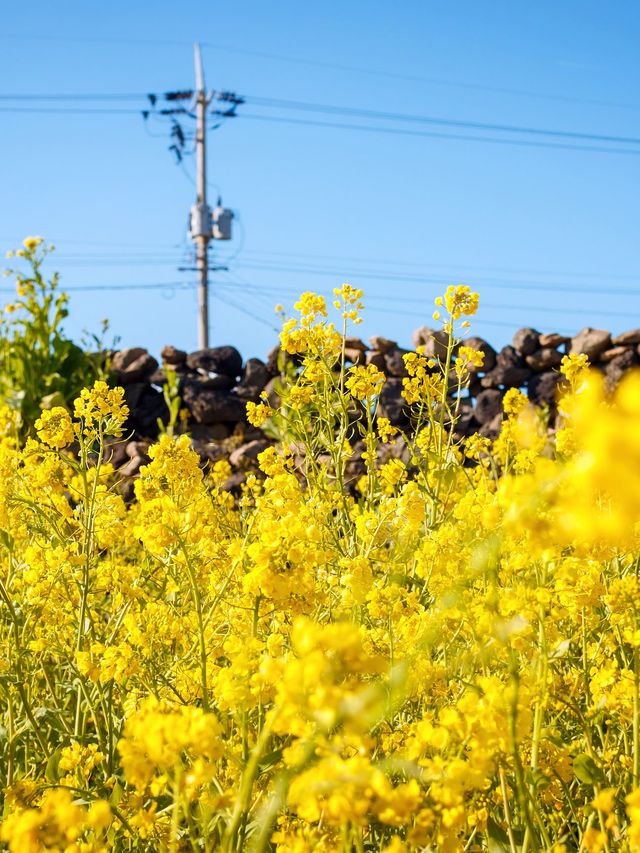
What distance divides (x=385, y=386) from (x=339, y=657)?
6.92 m

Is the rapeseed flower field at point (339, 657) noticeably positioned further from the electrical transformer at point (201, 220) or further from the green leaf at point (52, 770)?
the electrical transformer at point (201, 220)

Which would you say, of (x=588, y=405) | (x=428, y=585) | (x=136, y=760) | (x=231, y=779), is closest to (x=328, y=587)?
(x=428, y=585)

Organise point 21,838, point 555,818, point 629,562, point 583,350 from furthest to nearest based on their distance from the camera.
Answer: point 583,350, point 629,562, point 555,818, point 21,838

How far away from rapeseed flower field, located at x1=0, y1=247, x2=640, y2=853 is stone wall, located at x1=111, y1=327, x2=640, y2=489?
14.6 feet

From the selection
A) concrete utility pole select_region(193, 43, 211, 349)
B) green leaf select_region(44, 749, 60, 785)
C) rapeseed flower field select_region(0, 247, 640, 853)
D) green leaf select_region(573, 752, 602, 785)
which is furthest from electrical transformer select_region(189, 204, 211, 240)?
green leaf select_region(573, 752, 602, 785)

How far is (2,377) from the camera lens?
28.2 feet

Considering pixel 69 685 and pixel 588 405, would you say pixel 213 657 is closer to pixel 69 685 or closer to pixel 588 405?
pixel 69 685

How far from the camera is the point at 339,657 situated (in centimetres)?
106

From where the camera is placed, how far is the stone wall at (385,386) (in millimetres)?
8094

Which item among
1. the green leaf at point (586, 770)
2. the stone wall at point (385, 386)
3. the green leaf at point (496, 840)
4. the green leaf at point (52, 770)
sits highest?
the stone wall at point (385, 386)

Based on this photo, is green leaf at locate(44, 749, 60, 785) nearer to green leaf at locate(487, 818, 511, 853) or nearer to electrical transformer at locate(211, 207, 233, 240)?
green leaf at locate(487, 818, 511, 853)

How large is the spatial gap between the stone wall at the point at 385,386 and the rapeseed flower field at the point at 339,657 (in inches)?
176

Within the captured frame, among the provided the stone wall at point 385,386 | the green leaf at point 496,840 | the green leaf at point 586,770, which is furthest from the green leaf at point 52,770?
the stone wall at point 385,386

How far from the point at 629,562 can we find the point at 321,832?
56.5 inches
